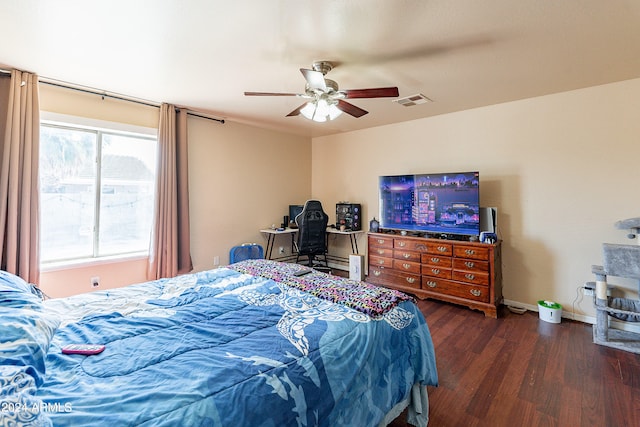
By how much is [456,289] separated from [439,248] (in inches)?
20.3

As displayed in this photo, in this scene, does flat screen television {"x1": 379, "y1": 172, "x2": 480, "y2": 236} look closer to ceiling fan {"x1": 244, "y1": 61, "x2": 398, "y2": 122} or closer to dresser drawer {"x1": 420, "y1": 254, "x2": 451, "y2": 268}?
dresser drawer {"x1": 420, "y1": 254, "x2": 451, "y2": 268}

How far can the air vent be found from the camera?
327 centimetres

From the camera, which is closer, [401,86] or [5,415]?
[5,415]

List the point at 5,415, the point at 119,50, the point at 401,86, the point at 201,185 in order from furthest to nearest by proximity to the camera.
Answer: the point at 201,185 → the point at 401,86 → the point at 119,50 → the point at 5,415

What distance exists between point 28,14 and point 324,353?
109 inches

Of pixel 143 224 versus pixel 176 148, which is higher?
pixel 176 148

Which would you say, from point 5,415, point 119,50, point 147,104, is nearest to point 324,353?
point 5,415

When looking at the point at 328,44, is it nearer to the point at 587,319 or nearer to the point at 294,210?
the point at 294,210

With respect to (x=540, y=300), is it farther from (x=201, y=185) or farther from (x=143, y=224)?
(x=143, y=224)

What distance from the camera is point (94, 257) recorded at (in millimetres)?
3369

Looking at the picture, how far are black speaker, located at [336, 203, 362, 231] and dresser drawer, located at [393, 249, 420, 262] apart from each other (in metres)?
1.05

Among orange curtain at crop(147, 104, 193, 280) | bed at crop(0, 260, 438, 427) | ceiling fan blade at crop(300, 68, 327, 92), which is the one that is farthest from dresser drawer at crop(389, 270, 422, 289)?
orange curtain at crop(147, 104, 193, 280)

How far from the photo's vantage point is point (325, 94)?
2.49 meters

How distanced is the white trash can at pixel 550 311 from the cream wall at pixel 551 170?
0.17 metres
